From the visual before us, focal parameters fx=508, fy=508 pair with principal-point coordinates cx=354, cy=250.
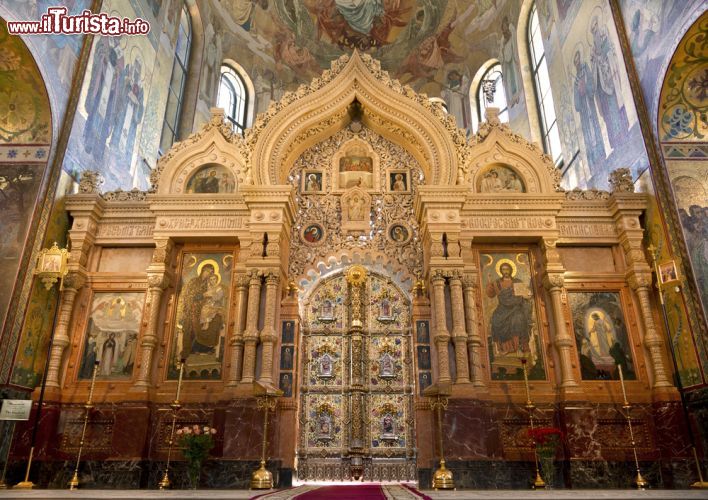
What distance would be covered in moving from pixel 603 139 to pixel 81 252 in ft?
41.0

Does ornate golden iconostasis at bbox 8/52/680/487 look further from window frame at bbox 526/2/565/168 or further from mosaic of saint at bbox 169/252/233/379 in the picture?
window frame at bbox 526/2/565/168

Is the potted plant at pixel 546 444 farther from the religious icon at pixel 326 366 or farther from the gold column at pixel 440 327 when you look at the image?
the religious icon at pixel 326 366

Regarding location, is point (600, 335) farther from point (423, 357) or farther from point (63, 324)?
point (63, 324)

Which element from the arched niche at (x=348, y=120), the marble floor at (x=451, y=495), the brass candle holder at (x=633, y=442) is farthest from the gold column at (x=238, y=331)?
the brass candle holder at (x=633, y=442)

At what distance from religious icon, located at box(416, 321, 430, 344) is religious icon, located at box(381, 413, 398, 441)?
1.76 meters

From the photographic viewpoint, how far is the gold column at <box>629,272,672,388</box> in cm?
976

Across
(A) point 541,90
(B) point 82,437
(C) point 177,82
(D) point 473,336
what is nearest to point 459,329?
(D) point 473,336

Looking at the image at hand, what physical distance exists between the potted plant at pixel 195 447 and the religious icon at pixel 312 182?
5.99 meters

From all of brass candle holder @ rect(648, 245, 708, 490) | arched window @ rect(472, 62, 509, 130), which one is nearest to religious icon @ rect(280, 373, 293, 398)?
brass candle holder @ rect(648, 245, 708, 490)

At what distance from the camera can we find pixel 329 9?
70.7ft

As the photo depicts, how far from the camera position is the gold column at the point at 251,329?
9844mm

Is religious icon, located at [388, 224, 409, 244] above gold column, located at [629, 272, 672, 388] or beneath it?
above

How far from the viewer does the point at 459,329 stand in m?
10.1

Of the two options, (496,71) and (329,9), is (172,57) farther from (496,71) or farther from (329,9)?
(496,71)
